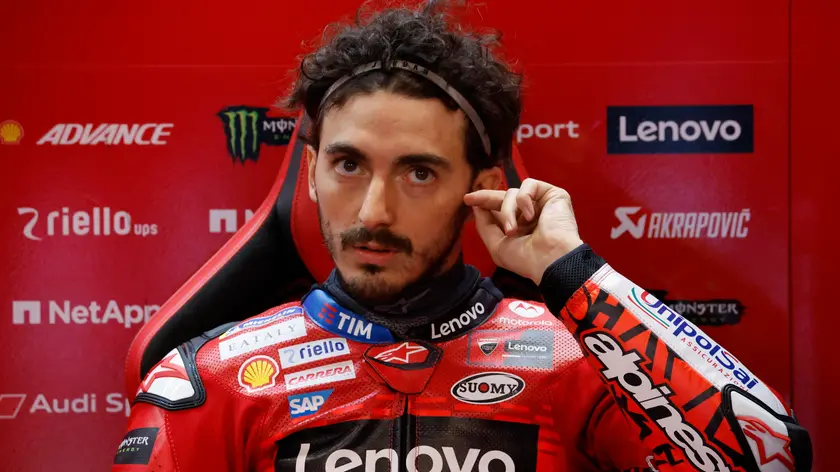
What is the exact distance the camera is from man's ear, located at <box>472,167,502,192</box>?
110 cm

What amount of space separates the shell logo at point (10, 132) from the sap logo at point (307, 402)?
3.56 feet

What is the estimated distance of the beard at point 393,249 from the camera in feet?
3.34

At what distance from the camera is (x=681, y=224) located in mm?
1687

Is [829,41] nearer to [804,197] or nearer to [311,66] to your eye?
[804,197]

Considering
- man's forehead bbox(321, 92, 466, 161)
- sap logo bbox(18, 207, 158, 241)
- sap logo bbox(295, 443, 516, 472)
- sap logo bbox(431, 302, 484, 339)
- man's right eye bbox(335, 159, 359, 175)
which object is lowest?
sap logo bbox(295, 443, 516, 472)

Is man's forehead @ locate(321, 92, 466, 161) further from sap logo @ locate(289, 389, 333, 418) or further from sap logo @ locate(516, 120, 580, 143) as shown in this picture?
sap logo @ locate(516, 120, 580, 143)

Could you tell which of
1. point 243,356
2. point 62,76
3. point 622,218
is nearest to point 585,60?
point 622,218

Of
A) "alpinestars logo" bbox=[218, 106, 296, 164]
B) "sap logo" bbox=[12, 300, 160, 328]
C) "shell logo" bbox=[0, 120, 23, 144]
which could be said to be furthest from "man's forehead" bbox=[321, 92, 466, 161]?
"shell logo" bbox=[0, 120, 23, 144]

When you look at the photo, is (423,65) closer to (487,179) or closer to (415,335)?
(487,179)

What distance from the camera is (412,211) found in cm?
102

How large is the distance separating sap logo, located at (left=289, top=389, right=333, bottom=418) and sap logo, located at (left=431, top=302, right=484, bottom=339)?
18 cm

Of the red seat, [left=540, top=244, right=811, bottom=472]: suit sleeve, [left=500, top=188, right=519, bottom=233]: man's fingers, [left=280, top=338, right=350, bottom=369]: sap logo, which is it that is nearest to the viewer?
[left=540, top=244, right=811, bottom=472]: suit sleeve

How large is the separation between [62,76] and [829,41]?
1.74m

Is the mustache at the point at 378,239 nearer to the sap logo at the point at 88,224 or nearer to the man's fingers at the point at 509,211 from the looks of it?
the man's fingers at the point at 509,211
